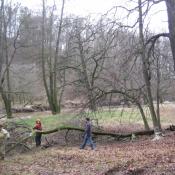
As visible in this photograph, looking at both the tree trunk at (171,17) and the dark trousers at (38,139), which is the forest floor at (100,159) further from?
the tree trunk at (171,17)

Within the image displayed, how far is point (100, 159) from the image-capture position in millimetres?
18359

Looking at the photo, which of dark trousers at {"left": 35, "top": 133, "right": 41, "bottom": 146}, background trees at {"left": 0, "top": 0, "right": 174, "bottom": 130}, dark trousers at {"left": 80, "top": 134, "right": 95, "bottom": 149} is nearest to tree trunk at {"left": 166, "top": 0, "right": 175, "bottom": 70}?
background trees at {"left": 0, "top": 0, "right": 174, "bottom": 130}

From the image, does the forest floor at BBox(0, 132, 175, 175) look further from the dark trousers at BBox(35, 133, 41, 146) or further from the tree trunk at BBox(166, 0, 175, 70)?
the tree trunk at BBox(166, 0, 175, 70)

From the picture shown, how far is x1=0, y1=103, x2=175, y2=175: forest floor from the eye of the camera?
14.7 m

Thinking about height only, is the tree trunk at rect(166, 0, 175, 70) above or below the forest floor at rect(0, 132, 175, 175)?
above

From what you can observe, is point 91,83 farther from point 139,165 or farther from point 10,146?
point 139,165

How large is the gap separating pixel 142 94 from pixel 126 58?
4.42 metres

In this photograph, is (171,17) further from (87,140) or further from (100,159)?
(87,140)

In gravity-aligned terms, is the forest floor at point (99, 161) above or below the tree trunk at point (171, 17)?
below

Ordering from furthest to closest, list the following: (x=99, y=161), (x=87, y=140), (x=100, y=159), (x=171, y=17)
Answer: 1. (x=87, y=140)
2. (x=100, y=159)
3. (x=99, y=161)
4. (x=171, y=17)

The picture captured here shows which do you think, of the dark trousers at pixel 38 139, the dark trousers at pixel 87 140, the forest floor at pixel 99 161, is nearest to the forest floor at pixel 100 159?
the forest floor at pixel 99 161

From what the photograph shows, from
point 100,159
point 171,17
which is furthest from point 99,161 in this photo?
point 171,17

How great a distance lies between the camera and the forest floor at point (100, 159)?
14.7 metres

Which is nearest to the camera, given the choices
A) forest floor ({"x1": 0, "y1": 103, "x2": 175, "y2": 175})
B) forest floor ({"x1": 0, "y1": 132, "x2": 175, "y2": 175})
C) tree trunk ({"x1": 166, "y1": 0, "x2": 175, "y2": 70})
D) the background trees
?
tree trunk ({"x1": 166, "y1": 0, "x2": 175, "y2": 70})
